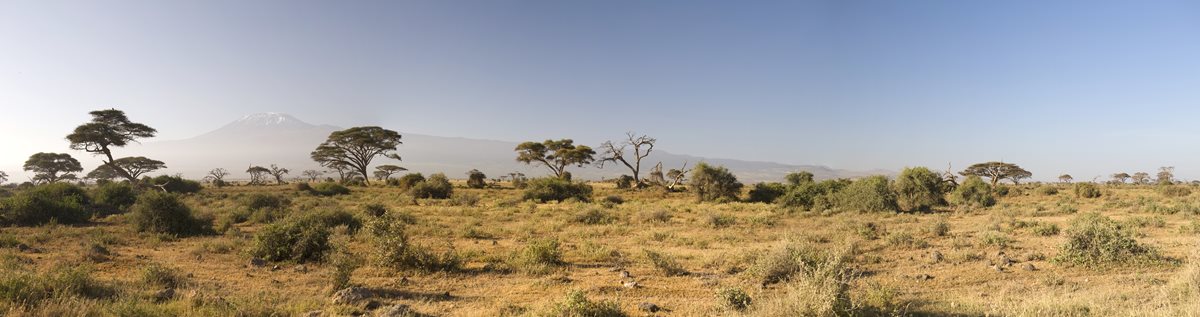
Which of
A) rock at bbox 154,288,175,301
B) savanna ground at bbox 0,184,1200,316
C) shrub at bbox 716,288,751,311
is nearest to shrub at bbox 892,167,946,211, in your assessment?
savanna ground at bbox 0,184,1200,316

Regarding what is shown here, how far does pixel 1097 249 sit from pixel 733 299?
27.2ft

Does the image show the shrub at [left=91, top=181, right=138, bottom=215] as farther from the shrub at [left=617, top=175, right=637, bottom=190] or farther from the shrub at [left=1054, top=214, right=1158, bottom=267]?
the shrub at [left=617, top=175, right=637, bottom=190]

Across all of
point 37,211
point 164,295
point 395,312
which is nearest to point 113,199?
point 37,211

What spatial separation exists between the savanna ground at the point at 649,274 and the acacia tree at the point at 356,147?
34.8m

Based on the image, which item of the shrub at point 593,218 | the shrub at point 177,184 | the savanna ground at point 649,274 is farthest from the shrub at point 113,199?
the shrub at point 593,218

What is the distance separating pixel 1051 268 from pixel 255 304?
43.9ft

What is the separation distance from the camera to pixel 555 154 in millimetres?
53781

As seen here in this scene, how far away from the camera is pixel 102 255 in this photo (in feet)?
34.2

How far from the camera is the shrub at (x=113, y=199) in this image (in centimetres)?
2041

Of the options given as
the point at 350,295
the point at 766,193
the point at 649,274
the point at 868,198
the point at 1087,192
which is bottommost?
the point at 649,274

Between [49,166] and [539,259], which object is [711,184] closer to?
[539,259]

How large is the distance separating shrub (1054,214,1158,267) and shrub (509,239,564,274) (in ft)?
32.9

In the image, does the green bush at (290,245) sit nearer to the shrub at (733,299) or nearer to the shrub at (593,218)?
the shrub at (733,299)

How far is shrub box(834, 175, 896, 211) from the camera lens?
21250 millimetres
